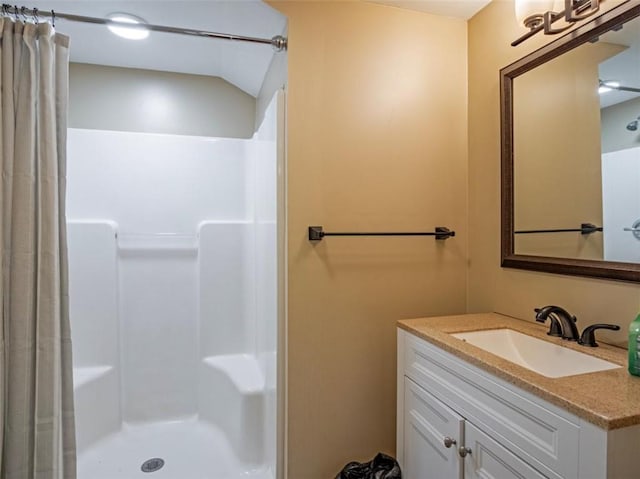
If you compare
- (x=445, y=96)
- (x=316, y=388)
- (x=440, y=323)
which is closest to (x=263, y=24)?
(x=445, y=96)

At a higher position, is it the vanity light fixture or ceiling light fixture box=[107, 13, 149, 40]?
ceiling light fixture box=[107, 13, 149, 40]

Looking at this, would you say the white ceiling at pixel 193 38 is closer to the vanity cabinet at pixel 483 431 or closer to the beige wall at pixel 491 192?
the beige wall at pixel 491 192

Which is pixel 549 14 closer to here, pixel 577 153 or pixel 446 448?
pixel 577 153

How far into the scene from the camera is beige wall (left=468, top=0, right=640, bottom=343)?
59.7 inches

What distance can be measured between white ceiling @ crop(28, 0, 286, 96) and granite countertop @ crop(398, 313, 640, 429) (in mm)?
1571

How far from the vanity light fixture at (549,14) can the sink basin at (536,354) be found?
1.10 m

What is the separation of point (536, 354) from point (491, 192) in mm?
752

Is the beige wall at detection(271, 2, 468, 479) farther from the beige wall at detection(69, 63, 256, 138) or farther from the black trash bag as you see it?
the beige wall at detection(69, 63, 256, 138)

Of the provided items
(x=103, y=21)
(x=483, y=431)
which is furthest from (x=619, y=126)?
(x=103, y=21)

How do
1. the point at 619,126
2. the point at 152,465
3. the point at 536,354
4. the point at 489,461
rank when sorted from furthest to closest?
the point at 152,465, the point at 536,354, the point at 619,126, the point at 489,461

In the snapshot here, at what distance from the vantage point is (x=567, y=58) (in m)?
1.42

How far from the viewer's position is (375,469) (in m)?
1.68

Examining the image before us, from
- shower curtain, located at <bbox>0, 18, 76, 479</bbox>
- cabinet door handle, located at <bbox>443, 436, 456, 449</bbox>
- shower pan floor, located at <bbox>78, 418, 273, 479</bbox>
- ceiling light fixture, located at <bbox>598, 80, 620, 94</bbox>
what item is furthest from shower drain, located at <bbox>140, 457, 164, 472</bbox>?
ceiling light fixture, located at <bbox>598, 80, 620, 94</bbox>

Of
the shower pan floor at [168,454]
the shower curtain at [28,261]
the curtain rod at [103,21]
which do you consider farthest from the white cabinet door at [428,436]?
the curtain rod at [103,21]
